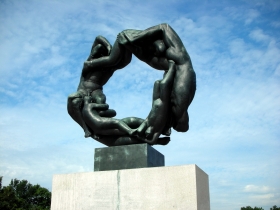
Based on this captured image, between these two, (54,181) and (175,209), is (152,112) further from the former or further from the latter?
(54,181)

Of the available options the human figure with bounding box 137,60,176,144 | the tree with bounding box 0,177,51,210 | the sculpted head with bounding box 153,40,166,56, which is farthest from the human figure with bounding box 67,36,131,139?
the tree with bounding box 0,177,51,210

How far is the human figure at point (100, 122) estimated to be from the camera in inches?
243

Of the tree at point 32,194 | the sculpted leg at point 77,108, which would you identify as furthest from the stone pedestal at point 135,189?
the tree at point 32,194

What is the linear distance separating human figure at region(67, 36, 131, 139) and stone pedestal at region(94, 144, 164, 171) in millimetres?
584

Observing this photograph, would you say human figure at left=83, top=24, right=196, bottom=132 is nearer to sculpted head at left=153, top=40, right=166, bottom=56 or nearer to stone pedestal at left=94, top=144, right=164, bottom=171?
sculpted head at left=153, top=40, right=166, bottom=56

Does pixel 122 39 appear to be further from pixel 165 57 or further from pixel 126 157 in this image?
pixel 126 157

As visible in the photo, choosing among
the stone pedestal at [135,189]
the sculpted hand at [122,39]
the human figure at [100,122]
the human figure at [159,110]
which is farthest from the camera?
the sculpted hand at [122,39]

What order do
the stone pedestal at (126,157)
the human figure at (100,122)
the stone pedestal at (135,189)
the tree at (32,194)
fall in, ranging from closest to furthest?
the stone pedestal at (135,189), the stone pedestal at (126,157), the human figure at (100,122), the tree at (32,194)

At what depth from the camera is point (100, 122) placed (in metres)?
6.30

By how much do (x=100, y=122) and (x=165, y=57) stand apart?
5.91 ft

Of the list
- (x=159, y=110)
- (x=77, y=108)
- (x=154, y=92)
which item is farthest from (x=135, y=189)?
(x=77, y=108)

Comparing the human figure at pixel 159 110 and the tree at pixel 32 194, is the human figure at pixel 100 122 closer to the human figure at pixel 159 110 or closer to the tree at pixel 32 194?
the human figure at pixel 159 110

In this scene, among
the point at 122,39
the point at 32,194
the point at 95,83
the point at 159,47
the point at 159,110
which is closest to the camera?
the point at 159,110

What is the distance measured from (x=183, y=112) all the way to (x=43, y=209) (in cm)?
4507
